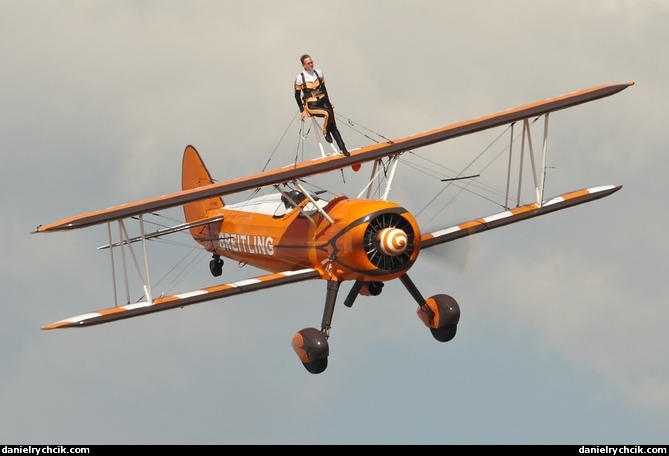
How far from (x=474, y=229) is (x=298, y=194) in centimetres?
347

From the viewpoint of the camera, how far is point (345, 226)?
30.1 metres

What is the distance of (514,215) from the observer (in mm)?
33031

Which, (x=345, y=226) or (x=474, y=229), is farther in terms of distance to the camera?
(x=474, y=229)

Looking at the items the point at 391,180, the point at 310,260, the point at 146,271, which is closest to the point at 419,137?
the point at 391,180

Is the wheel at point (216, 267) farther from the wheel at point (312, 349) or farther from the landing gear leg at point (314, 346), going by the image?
the wheel at point (312, 349)

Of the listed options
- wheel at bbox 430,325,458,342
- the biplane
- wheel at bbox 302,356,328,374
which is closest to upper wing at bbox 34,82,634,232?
the biplane

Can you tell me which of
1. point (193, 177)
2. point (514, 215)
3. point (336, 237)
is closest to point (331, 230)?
point (336, 237)

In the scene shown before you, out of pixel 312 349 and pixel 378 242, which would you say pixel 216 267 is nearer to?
pixel 312 349

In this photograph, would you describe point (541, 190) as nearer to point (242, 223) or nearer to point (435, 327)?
point (435, 327)

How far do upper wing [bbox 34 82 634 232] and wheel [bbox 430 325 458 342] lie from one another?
3.36 m

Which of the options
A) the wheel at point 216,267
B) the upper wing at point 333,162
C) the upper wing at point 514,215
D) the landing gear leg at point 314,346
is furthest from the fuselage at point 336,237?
the wheel at point 216,267

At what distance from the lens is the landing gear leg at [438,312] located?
31.3 metres

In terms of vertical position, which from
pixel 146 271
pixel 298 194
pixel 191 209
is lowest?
pixel 146 271

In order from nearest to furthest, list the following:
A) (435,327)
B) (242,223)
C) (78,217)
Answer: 1. (78,217)
2. (435,327)
3. (242,223)
